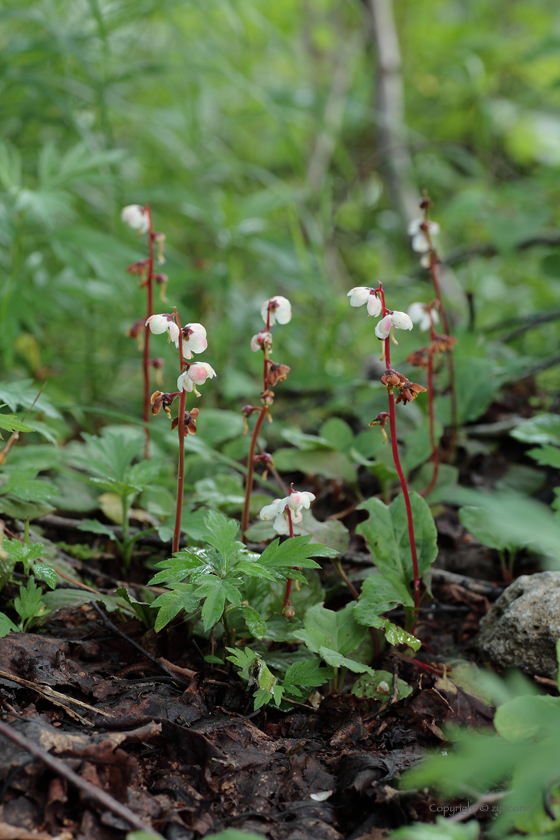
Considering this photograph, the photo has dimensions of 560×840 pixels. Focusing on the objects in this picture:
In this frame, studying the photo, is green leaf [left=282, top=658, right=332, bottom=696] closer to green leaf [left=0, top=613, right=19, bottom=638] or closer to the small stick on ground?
the small stick on ground

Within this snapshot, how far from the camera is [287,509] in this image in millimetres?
1443

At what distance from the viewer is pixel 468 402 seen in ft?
7.41

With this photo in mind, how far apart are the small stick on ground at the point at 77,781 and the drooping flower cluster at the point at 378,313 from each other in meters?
1.07

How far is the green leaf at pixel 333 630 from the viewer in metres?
1.36

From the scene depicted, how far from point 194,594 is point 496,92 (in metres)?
5.85

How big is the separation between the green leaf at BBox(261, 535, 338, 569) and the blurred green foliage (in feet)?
3.97

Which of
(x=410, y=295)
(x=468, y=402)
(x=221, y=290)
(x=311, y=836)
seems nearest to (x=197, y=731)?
(x=311, y=836)

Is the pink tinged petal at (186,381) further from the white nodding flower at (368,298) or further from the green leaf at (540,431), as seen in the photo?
the green leaf at (540,431)

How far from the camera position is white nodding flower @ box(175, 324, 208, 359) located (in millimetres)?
1361

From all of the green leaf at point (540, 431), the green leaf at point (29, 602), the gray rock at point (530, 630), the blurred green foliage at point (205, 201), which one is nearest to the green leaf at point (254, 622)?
the green leaf at point (29, 602)

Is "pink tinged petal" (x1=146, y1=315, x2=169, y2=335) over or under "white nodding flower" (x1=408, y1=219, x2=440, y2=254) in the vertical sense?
under

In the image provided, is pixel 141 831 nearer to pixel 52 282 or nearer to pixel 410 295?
pixel 52 282

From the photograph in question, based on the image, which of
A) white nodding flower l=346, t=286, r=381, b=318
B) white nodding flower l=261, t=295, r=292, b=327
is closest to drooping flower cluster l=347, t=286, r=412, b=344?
white nodding flower l=346, t=286, r=381, b=318

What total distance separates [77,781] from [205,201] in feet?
9.62
